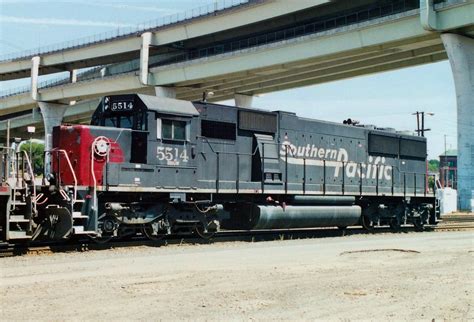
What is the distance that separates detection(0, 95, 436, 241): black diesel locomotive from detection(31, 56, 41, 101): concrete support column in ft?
152

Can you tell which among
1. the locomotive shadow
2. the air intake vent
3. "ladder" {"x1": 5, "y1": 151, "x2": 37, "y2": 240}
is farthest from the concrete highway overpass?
"ladder" {"x1": 5, "y1": 151, "x2": 37, "y2": 240}

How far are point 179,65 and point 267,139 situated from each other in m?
28.3

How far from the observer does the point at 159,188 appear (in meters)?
14.3

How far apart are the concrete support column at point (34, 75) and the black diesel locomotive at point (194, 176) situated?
4640 centimetres

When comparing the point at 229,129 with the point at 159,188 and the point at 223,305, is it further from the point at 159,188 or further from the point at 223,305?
the point at 223,305

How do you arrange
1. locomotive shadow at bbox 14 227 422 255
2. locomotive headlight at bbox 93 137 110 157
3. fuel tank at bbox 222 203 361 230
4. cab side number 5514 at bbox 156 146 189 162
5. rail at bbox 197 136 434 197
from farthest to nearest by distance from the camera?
fuel tank at bbox 222 203 361 230 → rail at bbox 197 136 434 197 → cab side number 5514 at bbox 156 146 189 162 → locomotive headlight at bbox 93 137 110 157 → locomotive shadow at bbox 14 227 422 255

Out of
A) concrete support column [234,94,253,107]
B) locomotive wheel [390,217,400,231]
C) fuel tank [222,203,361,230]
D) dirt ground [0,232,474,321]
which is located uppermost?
concrete support column [234,94,253,107]

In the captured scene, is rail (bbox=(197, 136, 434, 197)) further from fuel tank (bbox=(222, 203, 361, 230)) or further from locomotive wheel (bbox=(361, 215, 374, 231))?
locomotive wheel (bbox=(361, 215, 374, 231))

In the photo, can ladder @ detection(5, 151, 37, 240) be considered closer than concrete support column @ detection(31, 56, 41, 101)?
Yes

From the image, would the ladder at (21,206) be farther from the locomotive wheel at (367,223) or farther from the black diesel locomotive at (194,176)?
the locomotive wheel at (367,223)

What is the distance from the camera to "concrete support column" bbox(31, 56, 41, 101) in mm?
59281

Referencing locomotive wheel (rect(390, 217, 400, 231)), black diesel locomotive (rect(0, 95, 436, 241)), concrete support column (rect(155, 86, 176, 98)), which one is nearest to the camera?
black diesel locomotive (rect(0, 95, 436, 241))

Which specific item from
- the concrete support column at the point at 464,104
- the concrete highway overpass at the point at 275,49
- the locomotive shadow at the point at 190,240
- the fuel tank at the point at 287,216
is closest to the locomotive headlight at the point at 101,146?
the locomotive shadow at the point at 190,240

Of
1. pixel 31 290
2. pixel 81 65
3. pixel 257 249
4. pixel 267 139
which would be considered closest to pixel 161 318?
pixel 31 290
